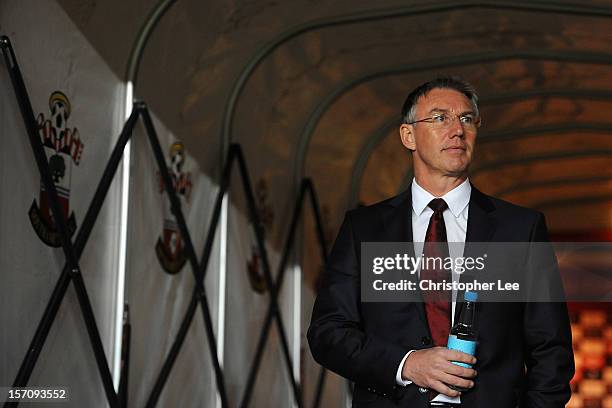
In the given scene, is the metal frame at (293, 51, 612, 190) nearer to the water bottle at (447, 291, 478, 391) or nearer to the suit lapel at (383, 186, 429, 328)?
the suit lapel at (383, 186, 429, 328)

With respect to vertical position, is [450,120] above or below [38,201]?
below

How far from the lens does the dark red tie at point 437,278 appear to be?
246cm

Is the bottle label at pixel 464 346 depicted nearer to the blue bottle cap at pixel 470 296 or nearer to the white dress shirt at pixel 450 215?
the blue bottle cap at pixel 470 296

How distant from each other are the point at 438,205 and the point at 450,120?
258 millimetres

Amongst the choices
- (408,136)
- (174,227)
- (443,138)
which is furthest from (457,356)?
(174,227)

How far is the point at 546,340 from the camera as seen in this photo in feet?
8.05

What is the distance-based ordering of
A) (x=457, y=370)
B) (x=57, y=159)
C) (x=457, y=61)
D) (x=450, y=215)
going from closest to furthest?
(x=457, y=370), (x=450, y=215), (x=57, y=159), (x=457, y=61)

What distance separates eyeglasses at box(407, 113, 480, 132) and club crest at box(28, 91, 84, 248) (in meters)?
1.98

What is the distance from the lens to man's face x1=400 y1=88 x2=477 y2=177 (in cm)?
266

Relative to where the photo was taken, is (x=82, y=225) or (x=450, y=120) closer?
(x=450, y=120)

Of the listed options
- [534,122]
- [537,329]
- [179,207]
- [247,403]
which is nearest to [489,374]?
[537,329]

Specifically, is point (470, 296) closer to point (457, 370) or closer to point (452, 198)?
point (457, 370)

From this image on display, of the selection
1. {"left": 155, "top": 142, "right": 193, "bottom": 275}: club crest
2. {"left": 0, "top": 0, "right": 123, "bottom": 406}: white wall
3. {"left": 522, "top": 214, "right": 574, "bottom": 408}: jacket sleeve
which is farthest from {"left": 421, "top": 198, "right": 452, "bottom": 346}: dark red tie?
{"left": 155, "top": 142, "right": 193, "bottom": 275}: club crest

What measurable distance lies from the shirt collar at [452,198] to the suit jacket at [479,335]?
0.12 ft
